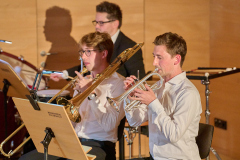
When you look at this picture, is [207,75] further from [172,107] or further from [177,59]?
[172,107]

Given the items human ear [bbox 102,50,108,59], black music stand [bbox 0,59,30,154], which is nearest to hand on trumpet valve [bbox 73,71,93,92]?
human ear [bbox 102,50,108,59]

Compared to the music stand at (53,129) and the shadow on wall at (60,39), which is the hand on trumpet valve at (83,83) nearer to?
the music stand at (53,129)

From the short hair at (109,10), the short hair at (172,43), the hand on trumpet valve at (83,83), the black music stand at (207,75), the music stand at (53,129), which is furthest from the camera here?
the short hair at (109,10)

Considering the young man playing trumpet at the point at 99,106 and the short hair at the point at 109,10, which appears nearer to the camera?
the young man playing trumpet at the point at 99,106

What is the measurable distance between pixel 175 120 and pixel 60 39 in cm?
262

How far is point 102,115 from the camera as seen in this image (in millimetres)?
2537

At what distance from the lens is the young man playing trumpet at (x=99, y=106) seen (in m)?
2.53

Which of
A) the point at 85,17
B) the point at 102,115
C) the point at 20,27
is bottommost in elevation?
the point at 102,115

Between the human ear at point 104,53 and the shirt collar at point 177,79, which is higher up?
the human ear at point 104,53

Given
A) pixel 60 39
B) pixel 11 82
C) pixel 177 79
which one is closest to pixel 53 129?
pixel 177 79

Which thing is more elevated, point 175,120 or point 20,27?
point 20,27

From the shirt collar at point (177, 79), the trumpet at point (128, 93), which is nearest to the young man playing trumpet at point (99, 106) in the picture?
the trumpet at point (128, 93)

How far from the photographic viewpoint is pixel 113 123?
99.3 inches

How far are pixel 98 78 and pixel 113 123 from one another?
0.35 m
